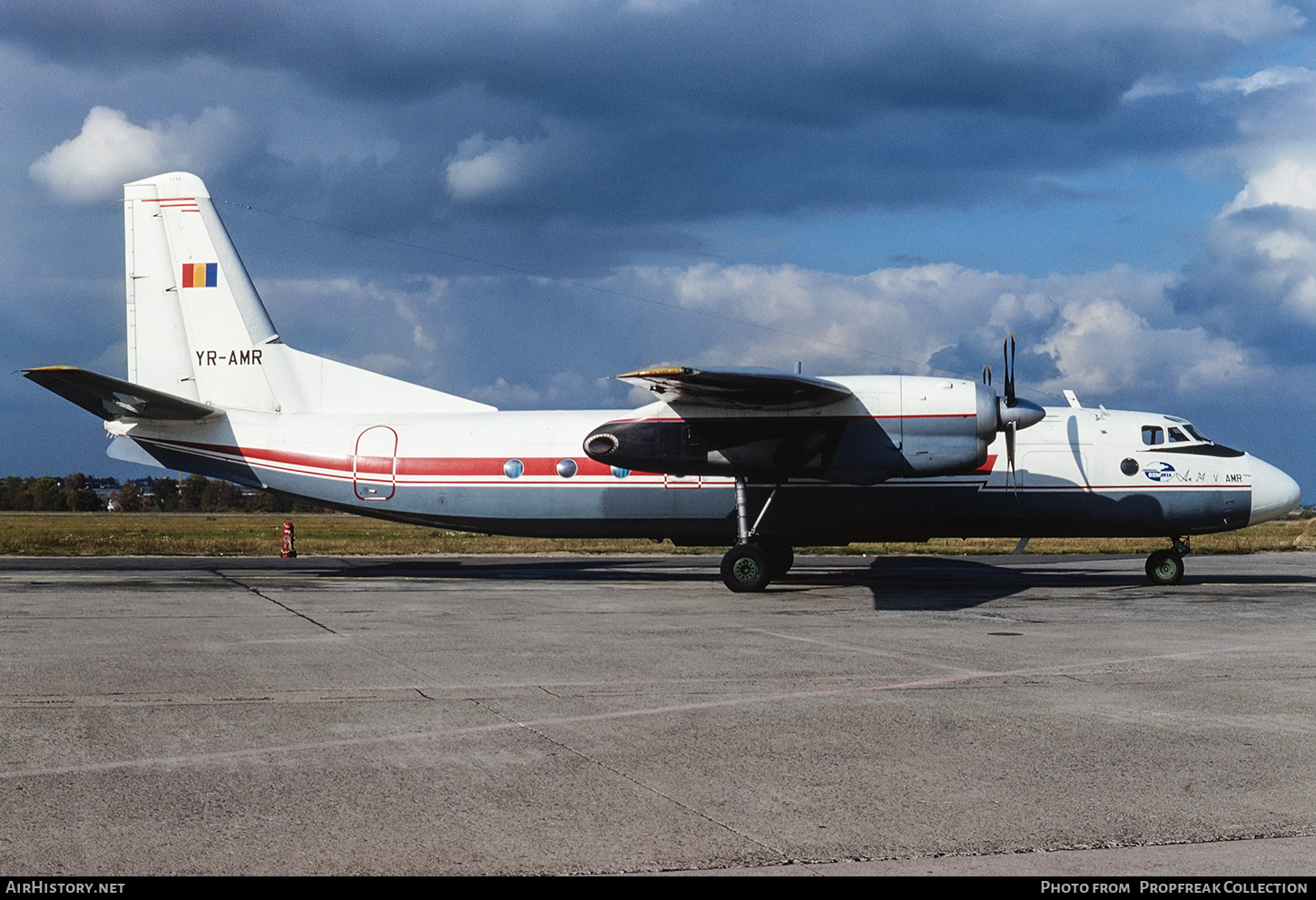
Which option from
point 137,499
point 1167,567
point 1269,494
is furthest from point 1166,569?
point 137,499

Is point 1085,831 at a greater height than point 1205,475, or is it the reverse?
point 1205,475

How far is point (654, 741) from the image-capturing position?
7.84 metres

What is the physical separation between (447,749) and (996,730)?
13.6 ft

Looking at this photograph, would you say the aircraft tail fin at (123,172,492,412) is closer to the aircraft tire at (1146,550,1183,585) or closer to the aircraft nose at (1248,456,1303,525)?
the aircraft tire at (1146,550,1183,585)

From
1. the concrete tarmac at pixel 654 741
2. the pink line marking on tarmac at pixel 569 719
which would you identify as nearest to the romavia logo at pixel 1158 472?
the concrete tarmac at pixel 654 741

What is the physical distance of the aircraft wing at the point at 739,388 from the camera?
691 inches

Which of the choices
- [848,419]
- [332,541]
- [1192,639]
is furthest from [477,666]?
[332,541]

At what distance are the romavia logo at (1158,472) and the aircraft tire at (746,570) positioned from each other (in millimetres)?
8045

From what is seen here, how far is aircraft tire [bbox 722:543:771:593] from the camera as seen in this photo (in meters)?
20.2

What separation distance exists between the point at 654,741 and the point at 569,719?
3.38ft

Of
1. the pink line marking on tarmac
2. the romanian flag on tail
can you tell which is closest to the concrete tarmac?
the pink line marking on tarmac

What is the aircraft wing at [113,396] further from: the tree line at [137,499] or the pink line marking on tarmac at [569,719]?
the tree line at [137,499]

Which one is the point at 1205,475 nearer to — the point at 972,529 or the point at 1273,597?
the point at 1273,597
